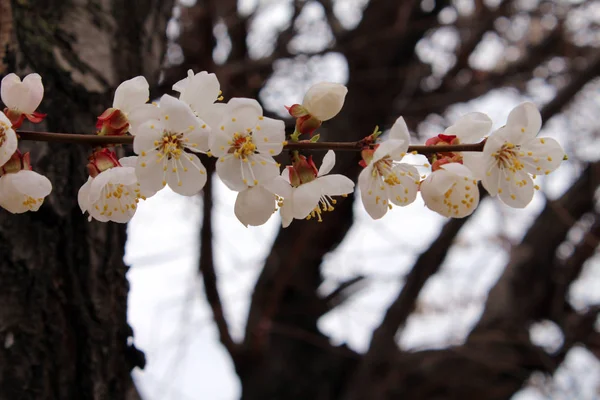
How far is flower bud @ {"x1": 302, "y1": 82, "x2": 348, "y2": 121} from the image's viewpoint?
0.73 m

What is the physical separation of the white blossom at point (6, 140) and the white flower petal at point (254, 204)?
26 centimetres

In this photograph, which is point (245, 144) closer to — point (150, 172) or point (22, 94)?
point (150, 172)

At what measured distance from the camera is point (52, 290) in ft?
3.54

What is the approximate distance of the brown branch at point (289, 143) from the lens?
2.07ft

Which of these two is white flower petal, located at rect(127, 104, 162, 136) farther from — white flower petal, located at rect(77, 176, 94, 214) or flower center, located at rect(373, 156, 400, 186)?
flower center, located at rect(373, 156, 400, 186)

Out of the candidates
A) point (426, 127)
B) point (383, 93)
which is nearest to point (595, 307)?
point (426, 127)

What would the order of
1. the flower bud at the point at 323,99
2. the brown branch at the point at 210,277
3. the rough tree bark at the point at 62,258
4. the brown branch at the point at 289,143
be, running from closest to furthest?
the brown branch at the point at 289,143
the flower bud at the point at 323,99
the rough tree bark at the point at 62,258
the brown branch at the point at 210,277

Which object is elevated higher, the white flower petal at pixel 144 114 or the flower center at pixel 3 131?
the flower center at pixel 3 131

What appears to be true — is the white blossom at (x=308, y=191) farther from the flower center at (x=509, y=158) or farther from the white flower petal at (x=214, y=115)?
the flower center at (x=509, y=158)

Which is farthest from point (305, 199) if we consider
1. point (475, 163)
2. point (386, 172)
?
point (475, 163)

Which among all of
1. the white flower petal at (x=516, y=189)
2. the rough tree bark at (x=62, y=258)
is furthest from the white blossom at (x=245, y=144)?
the rough tree bark at (x=62, y=258)

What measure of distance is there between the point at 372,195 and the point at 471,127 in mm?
162

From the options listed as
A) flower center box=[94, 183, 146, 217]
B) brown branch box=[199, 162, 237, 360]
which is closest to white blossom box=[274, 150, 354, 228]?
flower center box=[94, 183, 146, 217]

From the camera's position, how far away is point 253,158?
2.39 feet
